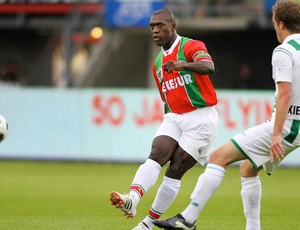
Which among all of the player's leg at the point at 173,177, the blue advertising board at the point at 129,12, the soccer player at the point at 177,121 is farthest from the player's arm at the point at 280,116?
the blue advertising board at the point at 129,12

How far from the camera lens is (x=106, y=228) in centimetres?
1041

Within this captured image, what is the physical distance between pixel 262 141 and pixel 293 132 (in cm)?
32

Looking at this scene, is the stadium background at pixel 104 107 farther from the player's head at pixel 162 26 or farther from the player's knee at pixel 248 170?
the player's head at pixel 162 26

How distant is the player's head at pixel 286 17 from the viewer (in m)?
8.80

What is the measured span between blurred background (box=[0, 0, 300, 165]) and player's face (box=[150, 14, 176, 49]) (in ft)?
38.2

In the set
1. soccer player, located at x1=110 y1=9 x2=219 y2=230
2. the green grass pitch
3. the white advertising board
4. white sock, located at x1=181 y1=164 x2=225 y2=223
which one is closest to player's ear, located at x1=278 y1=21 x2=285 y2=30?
soccer player, located at x1=110 y1=9 x2=219 y2=230

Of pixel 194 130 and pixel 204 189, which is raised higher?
pixel 194 130

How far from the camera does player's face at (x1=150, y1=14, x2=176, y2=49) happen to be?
9945 mm

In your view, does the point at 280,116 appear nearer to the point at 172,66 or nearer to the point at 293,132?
the point at 293,132

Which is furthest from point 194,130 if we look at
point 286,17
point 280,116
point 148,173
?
point 286,17

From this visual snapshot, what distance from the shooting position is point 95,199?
1399 cm

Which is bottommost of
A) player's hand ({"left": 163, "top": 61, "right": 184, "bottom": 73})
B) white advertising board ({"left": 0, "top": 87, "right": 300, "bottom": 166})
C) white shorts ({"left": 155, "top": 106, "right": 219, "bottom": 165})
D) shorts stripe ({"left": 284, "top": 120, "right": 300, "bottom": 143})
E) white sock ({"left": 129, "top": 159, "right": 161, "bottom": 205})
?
white advertising board ({"left": 0, "top": 87, "right": 300, "bottom": 166})

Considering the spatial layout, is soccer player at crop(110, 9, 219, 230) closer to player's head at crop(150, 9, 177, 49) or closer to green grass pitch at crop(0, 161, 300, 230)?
player's head at crop(150, 9, 177, 49)

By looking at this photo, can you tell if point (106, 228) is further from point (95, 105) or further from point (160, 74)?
point (95, 105)
